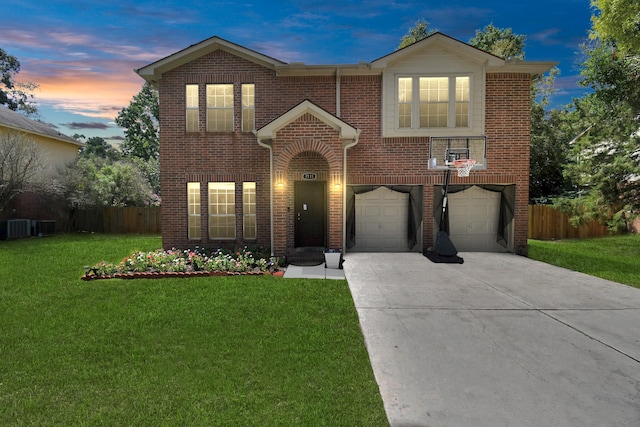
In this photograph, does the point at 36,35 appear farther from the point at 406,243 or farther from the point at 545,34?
the point at 545,34

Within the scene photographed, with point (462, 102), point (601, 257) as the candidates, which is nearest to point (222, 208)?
point (462, 102)

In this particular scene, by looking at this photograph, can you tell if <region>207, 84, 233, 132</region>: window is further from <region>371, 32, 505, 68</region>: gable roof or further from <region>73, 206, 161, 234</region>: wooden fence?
<region>73, 206, 161, 234</region>: wooden fence

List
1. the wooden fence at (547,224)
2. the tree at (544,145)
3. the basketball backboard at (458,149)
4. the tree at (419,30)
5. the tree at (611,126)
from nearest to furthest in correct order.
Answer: the basketball backboard at (458,149)
the tree at (611,126)
the wooden fence at (547,224)
the tree at (544,145)
the tree at (419,30)

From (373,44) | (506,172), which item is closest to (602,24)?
(506,172)

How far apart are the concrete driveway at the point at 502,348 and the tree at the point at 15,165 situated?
16.4m

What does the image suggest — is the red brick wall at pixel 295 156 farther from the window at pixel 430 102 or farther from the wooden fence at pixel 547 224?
the wooden fence at pixel 547 224

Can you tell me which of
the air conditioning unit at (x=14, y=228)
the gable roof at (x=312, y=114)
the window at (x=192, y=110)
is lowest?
the air conditioning unit at (x=14, y=228)

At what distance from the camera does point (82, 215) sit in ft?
64.6

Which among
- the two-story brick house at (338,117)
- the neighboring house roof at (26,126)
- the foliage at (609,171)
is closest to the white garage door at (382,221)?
the two-story brick house at (338,117)

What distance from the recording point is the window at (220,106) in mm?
11844

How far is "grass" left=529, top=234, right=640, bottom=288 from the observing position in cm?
945

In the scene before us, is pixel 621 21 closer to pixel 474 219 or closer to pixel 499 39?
pixel 474 219

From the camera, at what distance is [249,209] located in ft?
39.1

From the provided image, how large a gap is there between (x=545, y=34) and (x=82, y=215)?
60.8 meters
